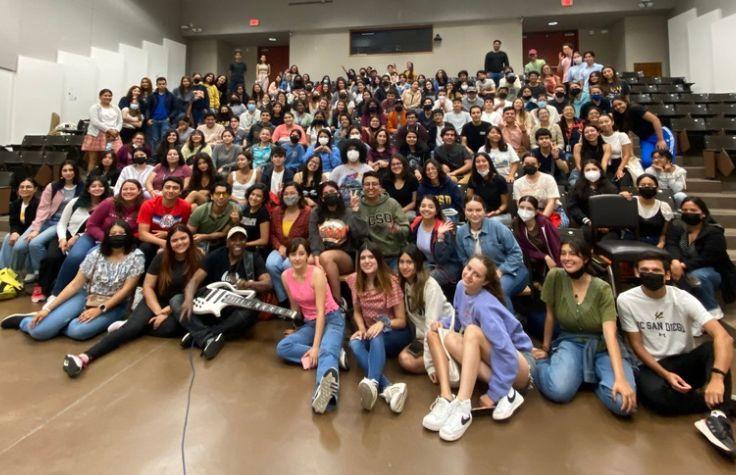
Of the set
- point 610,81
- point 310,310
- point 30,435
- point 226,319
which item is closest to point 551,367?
point 310,310

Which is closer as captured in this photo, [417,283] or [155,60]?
[417,283]

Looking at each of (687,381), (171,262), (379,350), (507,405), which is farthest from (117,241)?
(687,381)

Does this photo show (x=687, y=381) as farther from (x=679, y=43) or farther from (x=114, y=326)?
(x=679, y=43)

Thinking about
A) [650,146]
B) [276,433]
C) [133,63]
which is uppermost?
[133,63]

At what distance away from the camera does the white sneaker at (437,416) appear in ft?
6.63

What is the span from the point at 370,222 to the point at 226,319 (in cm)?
148

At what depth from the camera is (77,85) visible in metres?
9.53

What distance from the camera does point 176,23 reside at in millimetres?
13531

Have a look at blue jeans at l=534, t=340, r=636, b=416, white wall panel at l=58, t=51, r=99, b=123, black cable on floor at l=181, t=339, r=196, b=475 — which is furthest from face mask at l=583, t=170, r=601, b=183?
white wall panel at l=58, t=51, r=99, b=123

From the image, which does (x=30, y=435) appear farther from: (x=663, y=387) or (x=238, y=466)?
(x=663, y=387)

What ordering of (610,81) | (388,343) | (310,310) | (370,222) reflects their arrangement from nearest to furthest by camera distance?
(388,343) < (310,310) < (370,222) < (610,81)

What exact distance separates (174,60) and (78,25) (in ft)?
10.9

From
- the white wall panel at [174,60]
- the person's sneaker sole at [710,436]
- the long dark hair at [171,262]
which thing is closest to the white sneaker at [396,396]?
the person's sneaker sole at [710,436]

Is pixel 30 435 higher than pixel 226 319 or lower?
lower
